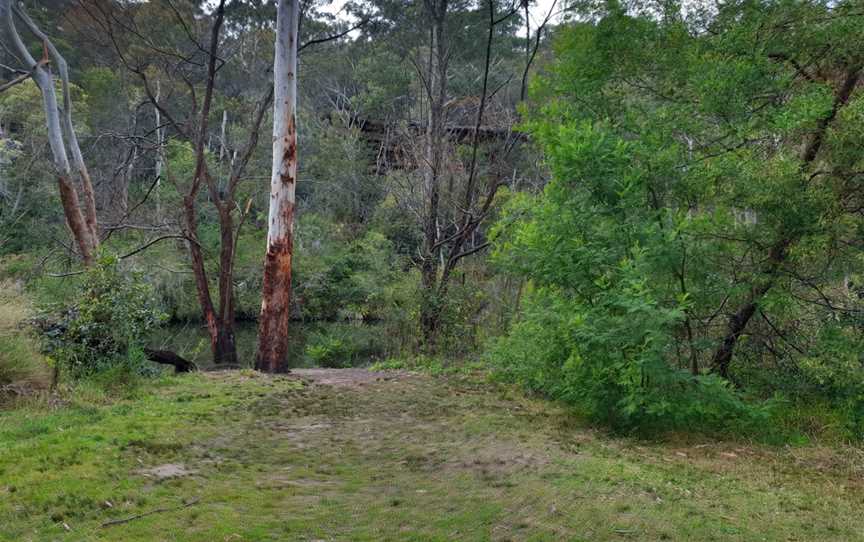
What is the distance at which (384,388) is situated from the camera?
8383mm

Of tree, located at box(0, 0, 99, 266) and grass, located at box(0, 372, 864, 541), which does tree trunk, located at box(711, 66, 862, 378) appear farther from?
tree, located at box(0, 0, 99, 266)

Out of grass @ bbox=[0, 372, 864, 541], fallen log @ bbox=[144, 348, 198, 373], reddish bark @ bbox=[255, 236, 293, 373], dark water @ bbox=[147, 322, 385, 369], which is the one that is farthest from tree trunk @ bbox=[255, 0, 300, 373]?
dark water @ bbox=[147, 322, 385, 369]

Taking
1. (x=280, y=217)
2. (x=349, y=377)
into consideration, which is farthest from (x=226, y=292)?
(x=349, y=377)

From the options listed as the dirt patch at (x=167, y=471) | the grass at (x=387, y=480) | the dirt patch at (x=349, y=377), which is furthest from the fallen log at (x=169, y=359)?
the dirt patch at (x=167, y=471)

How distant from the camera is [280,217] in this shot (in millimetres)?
10086

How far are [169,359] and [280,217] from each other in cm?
273

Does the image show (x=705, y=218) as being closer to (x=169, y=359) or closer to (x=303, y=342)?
(x=169, y=359)

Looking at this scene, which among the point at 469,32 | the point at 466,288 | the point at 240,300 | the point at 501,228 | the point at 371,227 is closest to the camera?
the point at 501,228

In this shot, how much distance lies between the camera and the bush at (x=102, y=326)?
677 centimetres

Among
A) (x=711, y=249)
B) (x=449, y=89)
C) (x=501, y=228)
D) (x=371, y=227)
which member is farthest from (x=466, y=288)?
(x=371, y=227)

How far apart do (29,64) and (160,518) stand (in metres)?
11.1

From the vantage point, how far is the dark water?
16719mm

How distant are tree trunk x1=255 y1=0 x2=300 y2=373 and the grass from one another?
3.68 metres

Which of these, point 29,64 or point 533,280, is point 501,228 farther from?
point 29,64
